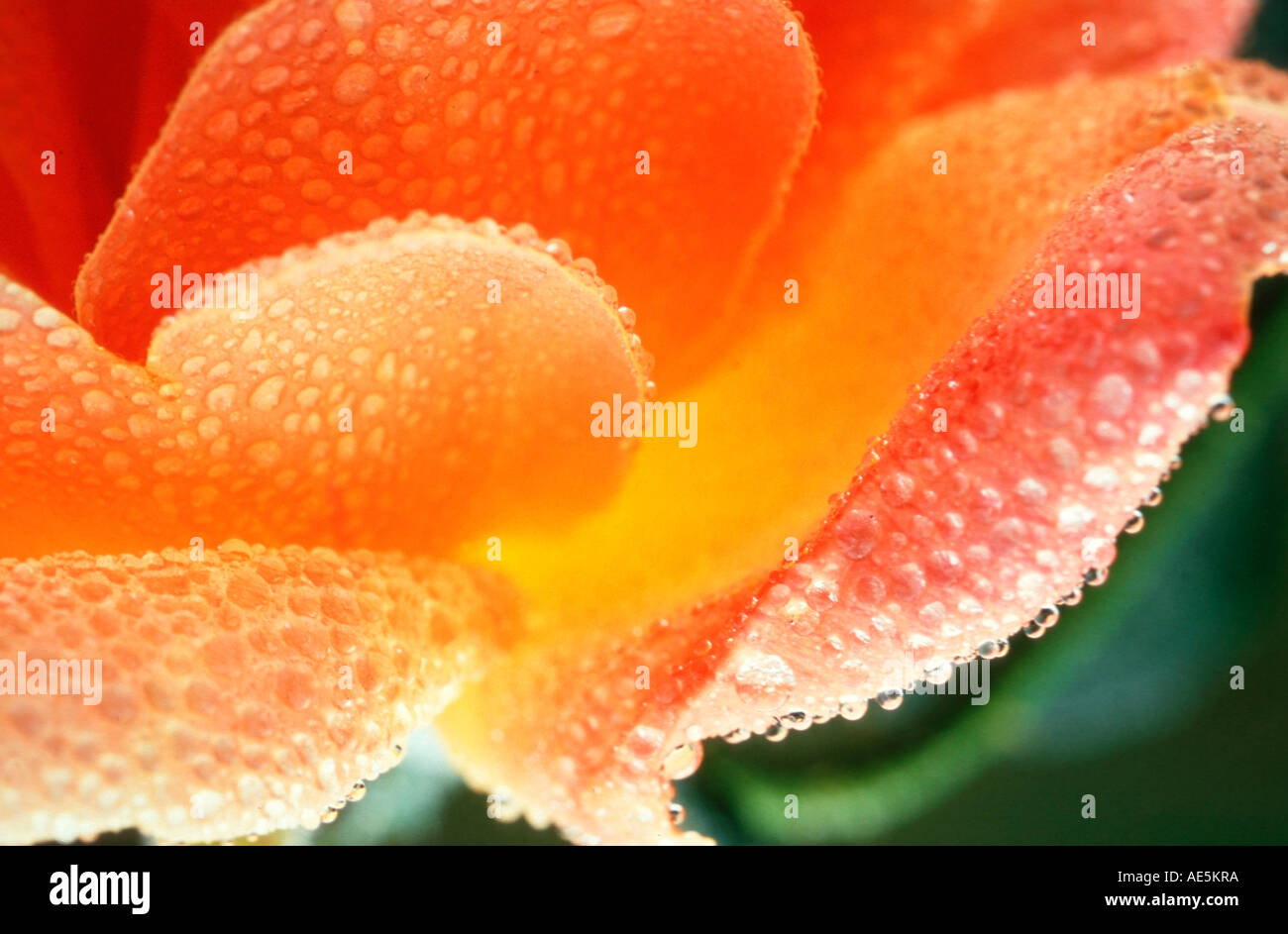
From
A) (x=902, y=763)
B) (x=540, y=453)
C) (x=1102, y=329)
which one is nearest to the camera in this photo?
(x=1102, y=329)

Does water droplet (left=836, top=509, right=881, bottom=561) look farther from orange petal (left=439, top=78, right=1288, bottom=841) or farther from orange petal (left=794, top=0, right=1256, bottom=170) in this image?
orange petal (left=794, top=0, right=1256, bottom=170)

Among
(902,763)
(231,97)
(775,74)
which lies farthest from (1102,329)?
(902,763)

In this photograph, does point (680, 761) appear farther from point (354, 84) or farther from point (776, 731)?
point (354, 84)

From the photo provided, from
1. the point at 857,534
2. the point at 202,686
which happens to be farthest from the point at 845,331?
the point at 202,686

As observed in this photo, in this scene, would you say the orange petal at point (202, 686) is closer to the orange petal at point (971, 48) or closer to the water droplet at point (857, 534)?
the water droplet at point (857, 534)
